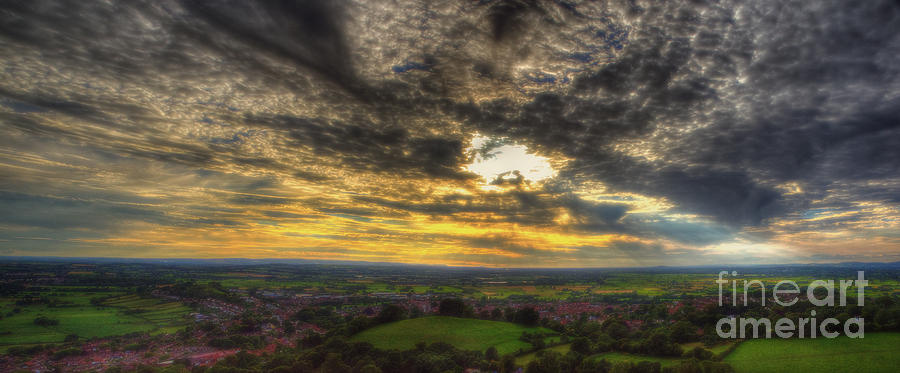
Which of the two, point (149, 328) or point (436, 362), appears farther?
point (149, 328)

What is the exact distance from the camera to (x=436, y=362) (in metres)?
26.2

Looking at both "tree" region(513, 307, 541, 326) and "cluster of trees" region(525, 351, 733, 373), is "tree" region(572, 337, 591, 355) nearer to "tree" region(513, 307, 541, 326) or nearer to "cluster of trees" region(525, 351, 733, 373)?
"cluster of trees" region(525, 351, 733, 373)

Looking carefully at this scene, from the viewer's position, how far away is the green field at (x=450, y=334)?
3453cm

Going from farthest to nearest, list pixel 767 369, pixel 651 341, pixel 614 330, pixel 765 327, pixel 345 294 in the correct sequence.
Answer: pixel 345 294, pixel 614 330, pixel 765 327, pixel 651 341, pixel 767 369

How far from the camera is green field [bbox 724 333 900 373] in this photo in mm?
22156

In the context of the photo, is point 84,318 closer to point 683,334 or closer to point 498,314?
point 498,314

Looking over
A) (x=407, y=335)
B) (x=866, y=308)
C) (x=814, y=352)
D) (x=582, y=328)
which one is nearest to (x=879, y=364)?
(x=814, y=352)

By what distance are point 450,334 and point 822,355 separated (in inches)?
1143

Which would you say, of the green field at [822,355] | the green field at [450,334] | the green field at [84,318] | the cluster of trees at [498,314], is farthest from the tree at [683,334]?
the green field at [84,318]

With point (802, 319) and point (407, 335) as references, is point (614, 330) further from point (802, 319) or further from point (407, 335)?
point (407, 335)

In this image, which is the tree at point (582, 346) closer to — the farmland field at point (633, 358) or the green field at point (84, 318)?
the farmland field at point (633, 358)

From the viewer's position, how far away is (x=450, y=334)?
37.1 metres

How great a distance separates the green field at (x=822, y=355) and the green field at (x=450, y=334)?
17335 millimetres

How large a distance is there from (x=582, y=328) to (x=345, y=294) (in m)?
54.7
